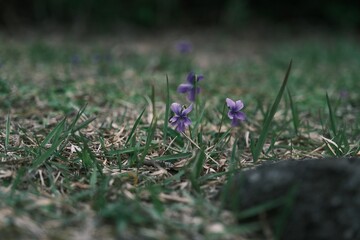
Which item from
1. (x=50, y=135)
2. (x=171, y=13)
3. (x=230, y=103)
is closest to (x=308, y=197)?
(x=230, y=103)

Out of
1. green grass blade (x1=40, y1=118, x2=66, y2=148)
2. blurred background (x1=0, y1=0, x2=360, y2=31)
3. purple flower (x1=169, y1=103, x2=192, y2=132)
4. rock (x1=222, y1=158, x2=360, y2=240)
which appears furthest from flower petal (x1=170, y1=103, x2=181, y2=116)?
blurred background (x1=0, y1=0, x2=360, y2=31)

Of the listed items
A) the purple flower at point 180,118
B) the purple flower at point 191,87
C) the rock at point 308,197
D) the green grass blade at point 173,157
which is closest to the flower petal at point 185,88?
the purple flower at point 191,87

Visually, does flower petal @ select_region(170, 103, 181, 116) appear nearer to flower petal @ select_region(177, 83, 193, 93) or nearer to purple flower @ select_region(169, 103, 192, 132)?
purple flower @ select_region(169, 103, 192, 132)

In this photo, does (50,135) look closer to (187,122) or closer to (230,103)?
(187,122)

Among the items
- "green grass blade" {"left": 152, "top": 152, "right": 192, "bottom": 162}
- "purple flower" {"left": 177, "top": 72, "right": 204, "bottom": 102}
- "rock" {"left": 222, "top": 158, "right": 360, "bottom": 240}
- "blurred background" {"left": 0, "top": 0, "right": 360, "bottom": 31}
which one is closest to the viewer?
"rock" {"left": 222, "top": 158, "right": 360, "bottom": 240}

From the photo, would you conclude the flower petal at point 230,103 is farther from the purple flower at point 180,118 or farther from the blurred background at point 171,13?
the blurred background at point 171,13
